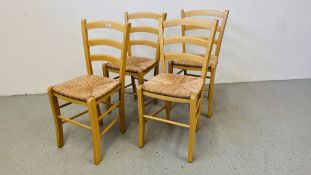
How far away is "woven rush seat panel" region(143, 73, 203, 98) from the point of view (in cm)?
157

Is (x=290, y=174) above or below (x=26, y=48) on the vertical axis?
below

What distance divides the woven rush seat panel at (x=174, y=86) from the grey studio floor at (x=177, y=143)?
51cm

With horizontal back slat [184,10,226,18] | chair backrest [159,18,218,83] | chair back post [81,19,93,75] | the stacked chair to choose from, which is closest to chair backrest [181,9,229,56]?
horizontal back slat [184,10,226,18]

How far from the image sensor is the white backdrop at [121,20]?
249 cm

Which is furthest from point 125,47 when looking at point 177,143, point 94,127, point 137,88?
point 177,143

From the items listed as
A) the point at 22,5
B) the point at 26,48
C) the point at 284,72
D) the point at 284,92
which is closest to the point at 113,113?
the point at 26,48

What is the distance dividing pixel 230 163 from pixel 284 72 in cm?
202

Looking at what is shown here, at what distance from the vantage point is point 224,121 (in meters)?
2.17

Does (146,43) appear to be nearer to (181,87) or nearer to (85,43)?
(85,43)

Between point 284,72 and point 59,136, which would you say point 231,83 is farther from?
point 59,136

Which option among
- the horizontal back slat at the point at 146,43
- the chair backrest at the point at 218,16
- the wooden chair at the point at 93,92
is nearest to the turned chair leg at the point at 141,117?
the wooden chair at the point at 93,92

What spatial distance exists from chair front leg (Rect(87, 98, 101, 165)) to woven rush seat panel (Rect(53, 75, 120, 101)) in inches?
2.2

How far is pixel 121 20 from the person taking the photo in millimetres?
2572

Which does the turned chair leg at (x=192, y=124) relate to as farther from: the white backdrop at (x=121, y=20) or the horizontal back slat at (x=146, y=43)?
the white backdrop at (x=121, y=20)
